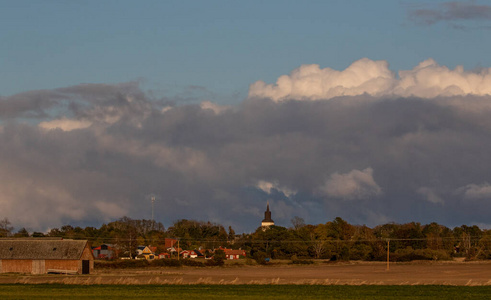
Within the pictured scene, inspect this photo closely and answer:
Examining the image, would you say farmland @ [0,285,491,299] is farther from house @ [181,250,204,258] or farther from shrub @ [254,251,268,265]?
house @ [181,250,204,258]

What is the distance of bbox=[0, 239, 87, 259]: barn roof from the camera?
94000 millimetres

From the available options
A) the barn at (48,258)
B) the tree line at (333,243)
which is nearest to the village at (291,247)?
the tree line at (333,243)

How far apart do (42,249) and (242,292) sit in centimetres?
5329

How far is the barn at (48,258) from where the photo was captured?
93.4m

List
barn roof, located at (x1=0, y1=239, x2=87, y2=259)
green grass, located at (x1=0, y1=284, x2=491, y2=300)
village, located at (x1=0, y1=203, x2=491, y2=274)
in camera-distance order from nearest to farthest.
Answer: green grass, located at (x1=0, y1=284, x2=491, y2=300) < barn roof, located at (x1=0, y1=239, x2=87, y2=259) < village, located at (x1=0, y1=203, x2=491, y2=274)

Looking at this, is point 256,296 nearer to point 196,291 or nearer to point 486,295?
point 196,291

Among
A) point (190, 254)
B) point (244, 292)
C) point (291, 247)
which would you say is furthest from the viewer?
point (190, 254)

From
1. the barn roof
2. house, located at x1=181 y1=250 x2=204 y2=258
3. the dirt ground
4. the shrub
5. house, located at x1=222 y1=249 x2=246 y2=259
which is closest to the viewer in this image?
the dirt ground

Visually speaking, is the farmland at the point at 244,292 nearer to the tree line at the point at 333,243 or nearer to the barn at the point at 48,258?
the barn at the point at 48,258

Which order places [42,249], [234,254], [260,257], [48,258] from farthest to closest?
[234,254], [260,257], [42,249], [48,258]

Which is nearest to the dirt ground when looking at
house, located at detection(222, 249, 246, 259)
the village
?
the village

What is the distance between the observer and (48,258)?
3698 inches

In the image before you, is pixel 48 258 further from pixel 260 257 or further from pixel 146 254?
pixel 146 254

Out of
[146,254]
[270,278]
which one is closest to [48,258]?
[270,278]
